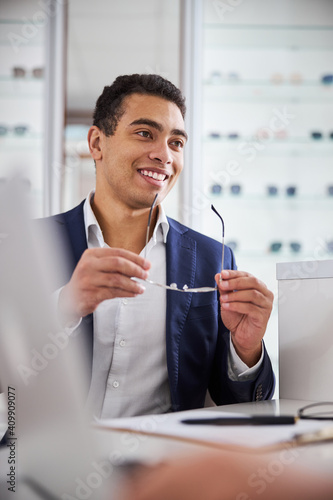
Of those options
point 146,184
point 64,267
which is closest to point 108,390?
point 64,267

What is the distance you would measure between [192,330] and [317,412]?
0.39 meters

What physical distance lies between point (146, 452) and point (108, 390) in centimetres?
50

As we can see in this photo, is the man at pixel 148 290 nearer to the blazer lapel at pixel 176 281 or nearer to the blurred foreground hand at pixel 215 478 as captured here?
the blazer lapel at pixel 176 281

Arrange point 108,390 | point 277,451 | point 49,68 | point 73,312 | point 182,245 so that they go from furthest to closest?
point 49,68
point 182,245
point 108,390
point 73,312
point 277,451

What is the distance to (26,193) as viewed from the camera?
51 centimetres

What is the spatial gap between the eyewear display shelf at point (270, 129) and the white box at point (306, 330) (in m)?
1.21

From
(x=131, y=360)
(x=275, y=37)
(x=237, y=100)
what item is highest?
(x=275, y=37)

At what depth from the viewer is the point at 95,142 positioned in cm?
130

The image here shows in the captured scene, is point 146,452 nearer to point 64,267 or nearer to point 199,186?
point 64,267

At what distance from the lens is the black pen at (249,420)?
0.59 meters

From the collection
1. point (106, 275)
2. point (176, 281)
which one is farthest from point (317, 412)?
point (176, 281)

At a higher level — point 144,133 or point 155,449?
point 144,133

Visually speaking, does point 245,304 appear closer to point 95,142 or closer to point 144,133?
point 144,133

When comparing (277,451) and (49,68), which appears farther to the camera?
(49,68)
